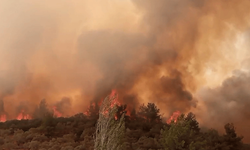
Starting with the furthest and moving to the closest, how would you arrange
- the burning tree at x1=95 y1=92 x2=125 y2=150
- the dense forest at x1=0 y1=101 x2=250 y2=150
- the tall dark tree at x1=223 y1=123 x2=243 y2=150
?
the tall dark tree at x1=223 y1=123 x2=243 y2=150, the dense forest at x1=0 y1=101 x2=250 y2=150, the burning tree at x1=95 y1=92 x2=125 y2=150

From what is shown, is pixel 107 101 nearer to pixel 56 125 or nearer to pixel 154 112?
pixel 56 125

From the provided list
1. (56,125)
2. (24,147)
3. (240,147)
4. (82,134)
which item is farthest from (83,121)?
(240,147)

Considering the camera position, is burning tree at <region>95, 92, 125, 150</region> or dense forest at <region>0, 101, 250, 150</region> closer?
burning tree at <region>95, 92, 125, 150</region>

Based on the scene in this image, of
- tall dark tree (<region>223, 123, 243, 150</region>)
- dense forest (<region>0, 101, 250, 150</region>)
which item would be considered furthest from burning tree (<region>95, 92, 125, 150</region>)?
tall dark tree (<region>223, 123, 243, 150</region>)

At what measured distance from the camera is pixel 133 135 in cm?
6750

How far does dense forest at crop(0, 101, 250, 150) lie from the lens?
1667 inches

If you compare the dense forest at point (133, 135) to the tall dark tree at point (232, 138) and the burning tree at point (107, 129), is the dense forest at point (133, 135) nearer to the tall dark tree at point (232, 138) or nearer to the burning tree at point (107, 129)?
the tall dark tree at point (232, 138)

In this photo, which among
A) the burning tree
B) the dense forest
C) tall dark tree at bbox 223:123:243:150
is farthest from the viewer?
tall dark tree at bbox 223:123:243:150

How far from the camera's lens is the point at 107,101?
2480 cm

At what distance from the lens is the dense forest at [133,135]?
4234cm

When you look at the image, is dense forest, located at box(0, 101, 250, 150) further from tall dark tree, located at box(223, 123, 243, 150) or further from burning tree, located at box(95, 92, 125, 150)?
burning tree, located at box(95, 92, 125, 150)

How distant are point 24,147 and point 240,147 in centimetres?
4175

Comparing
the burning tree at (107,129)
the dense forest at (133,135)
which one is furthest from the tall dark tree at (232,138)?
the burning tree at (107,129)

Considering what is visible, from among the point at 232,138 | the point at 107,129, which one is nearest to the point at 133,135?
the point at 232,138
